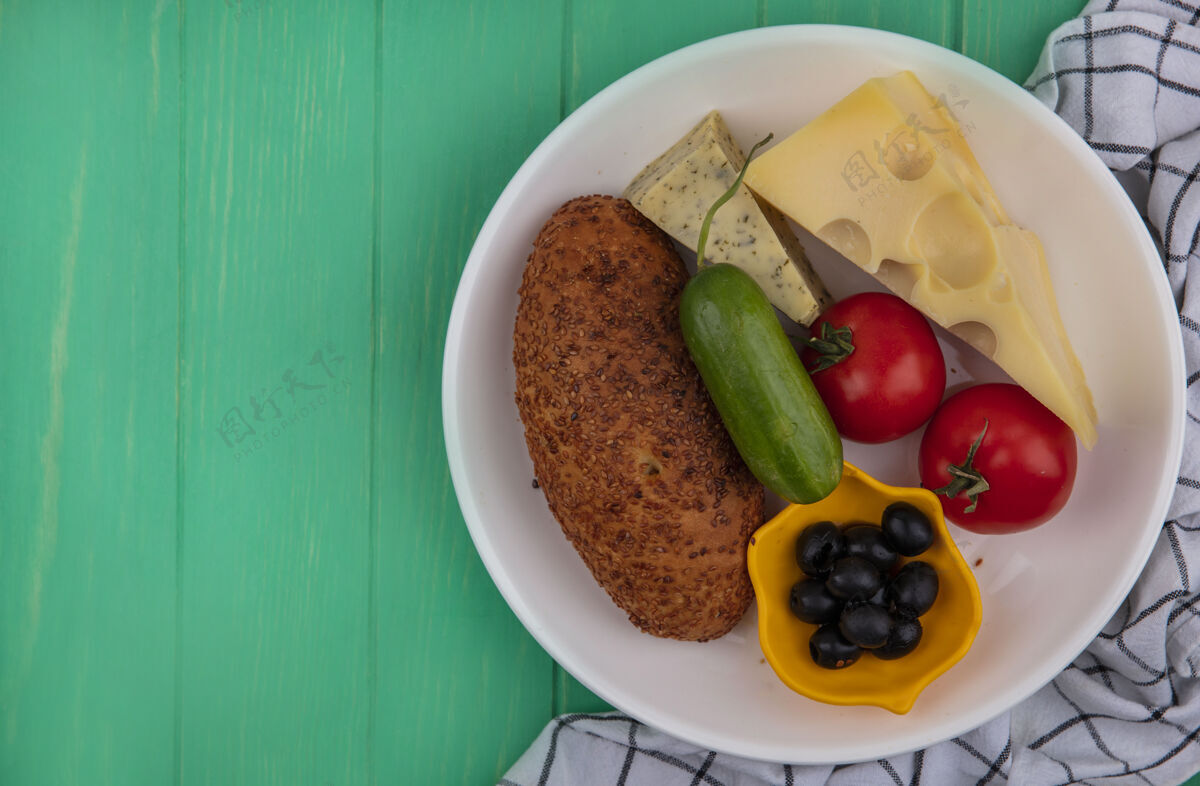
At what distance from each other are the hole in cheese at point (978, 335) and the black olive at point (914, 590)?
0.90 ft

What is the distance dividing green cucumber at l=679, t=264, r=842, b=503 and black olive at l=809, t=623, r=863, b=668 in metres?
0.18

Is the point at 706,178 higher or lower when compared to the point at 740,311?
higher

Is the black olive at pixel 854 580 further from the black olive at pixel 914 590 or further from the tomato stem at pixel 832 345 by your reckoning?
the tomato stem at pixel 832 345

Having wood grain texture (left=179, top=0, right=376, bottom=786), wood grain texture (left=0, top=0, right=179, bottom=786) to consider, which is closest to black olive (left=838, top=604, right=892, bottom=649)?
wood grain texture (left=179, top=0, right=376, bottom=786)

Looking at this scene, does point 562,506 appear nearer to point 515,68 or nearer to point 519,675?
point 519,675

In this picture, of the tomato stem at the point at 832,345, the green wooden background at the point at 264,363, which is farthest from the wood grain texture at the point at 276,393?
the tomato stem at the point at 832,345

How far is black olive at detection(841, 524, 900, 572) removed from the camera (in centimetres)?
102

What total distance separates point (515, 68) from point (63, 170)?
0.66 meters

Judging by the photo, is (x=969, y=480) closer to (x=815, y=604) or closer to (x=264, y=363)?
(x=815, y=604)

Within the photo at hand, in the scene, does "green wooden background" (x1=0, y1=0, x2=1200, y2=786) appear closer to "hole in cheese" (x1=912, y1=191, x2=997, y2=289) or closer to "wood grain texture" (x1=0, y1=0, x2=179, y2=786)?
"wood grain texture" (x1=0, y1=0, x2=179, y2=786)

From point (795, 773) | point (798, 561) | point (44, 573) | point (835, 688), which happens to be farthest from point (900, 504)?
point (44, 573)

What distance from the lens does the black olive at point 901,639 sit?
996mm

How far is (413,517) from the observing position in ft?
3.99

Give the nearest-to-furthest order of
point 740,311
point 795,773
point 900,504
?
point 740,311 < point 900,504 < point 795,773
